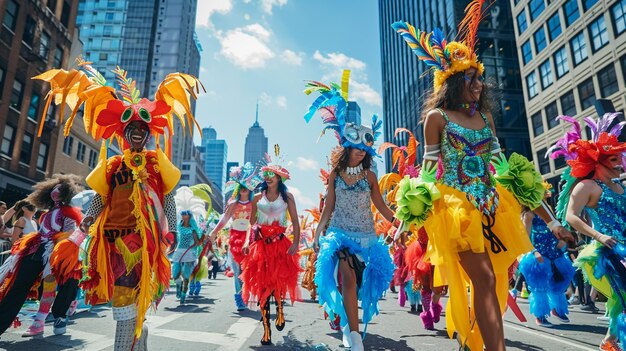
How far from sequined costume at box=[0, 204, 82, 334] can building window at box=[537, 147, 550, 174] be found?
2921 cm

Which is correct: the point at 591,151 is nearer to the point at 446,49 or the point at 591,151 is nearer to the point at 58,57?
the point at 446,49

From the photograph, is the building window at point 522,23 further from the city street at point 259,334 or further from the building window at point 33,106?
the building window at point 33,106

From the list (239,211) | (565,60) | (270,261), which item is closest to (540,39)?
(565,60)

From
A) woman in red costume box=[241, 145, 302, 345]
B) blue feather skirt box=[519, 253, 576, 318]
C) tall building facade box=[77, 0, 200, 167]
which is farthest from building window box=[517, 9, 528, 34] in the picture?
tall building facade box=[77, 0, 200, 167]

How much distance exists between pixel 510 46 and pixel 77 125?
126 feet

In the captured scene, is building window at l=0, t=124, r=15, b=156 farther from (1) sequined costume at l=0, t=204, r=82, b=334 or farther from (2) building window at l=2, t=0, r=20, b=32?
(1) sequined costume at l=0, t=204, r=82, b=334

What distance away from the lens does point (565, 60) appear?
85.1 ft

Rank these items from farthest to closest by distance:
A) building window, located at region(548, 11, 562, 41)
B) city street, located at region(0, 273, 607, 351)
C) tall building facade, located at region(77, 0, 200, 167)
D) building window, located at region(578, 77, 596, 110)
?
tall building facade, located at region(77, 0, 200, 167) → building window, located at region(548, 11, 562, 41) → building window, located at region(578, 77, 596, 110) → city street, located at region(0, 273, 607, 351)

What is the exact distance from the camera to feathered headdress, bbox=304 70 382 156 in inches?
184

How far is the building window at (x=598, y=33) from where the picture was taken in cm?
2247

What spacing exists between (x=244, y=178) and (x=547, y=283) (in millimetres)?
5448

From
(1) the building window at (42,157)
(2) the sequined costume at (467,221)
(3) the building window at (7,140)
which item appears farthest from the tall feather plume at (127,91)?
(1) the building window at (42,157)

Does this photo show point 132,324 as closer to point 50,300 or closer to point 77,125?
point 50,300

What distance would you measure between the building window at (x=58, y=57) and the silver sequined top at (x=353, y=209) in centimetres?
2907
